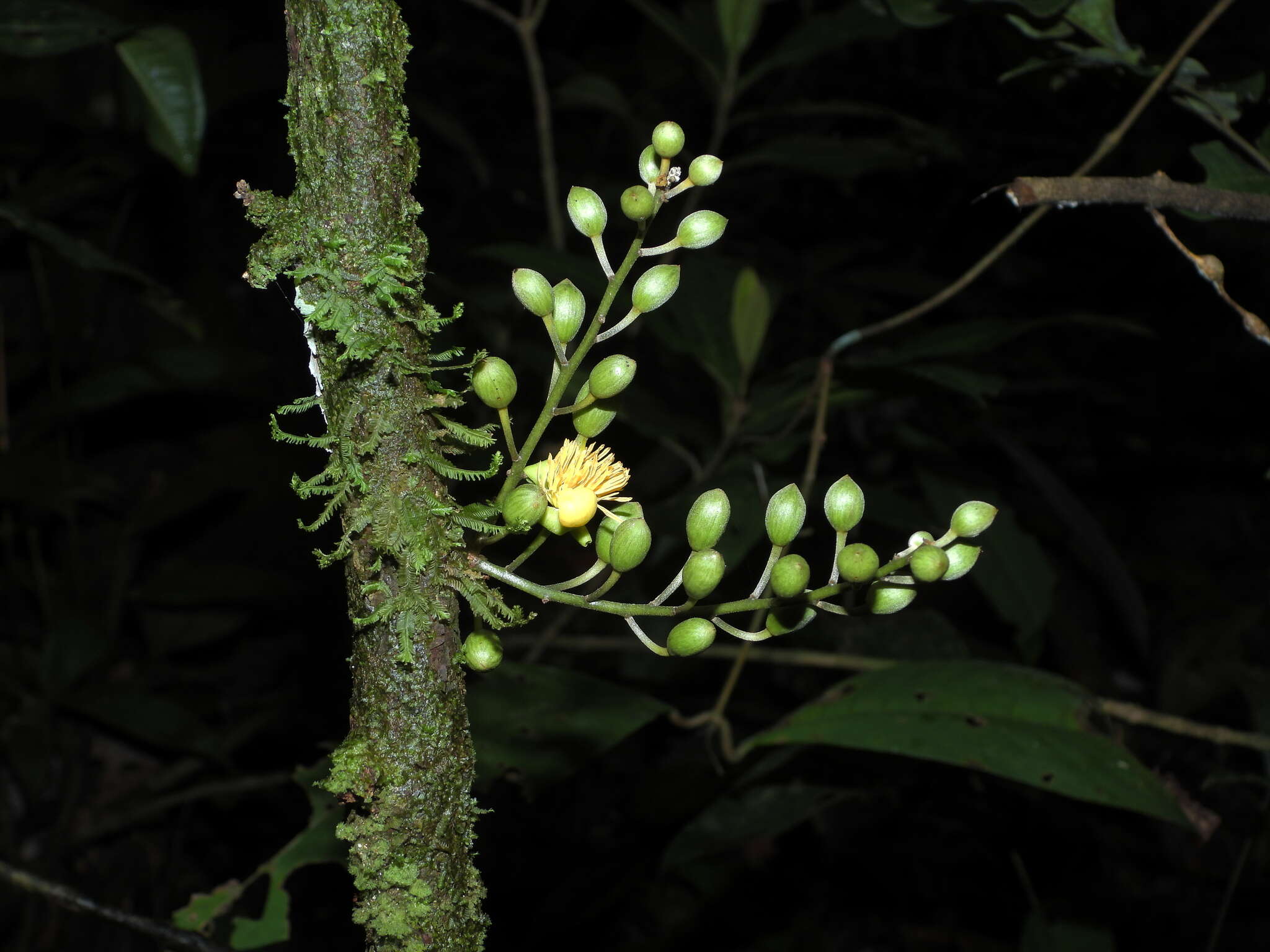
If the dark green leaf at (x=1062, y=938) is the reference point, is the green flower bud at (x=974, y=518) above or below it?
above

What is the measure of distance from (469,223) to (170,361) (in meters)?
0.93

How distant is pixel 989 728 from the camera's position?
1150 millimetres

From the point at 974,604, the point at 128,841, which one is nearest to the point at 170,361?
the point at 128,841

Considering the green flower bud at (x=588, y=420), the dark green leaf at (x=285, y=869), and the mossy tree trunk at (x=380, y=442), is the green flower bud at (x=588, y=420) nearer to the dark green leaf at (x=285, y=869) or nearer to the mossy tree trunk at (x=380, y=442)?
the mossy tree trunk at (x=380, y=442)

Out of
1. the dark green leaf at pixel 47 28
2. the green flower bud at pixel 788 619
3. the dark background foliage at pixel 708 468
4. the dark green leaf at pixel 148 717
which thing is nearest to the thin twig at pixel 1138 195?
the green flower bud at pixel 788 619

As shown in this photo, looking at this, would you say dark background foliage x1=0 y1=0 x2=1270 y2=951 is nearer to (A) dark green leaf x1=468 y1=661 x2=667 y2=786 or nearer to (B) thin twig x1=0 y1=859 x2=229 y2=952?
(A) dark green leaf x1=468 y1=661 x2=667 y2=786

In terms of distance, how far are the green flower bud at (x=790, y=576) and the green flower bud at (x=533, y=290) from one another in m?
0.22

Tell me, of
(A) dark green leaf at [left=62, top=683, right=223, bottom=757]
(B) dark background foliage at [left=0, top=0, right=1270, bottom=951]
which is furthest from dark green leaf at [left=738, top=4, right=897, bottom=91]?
(A) dark green leaf at [left=62, top=683, right=223, bottom=757]

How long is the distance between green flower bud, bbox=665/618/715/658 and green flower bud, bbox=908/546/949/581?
0.42 feet

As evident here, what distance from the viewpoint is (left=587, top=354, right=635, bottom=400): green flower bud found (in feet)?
2.05

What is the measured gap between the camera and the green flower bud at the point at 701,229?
0.63 meters

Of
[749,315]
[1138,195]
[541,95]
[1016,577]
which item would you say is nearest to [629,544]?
[1138,195]

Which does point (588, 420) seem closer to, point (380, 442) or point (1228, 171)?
point (380, 442)

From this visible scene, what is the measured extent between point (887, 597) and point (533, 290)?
1.00 ft
